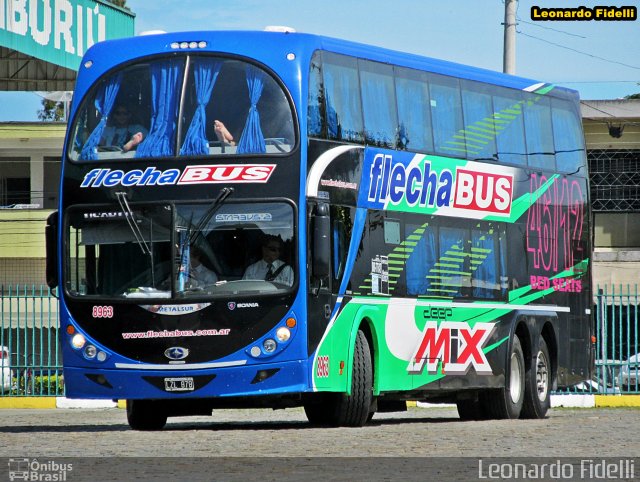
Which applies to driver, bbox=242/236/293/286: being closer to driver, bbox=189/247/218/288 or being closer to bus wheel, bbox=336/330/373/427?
driver, bbox=189/247/218/288

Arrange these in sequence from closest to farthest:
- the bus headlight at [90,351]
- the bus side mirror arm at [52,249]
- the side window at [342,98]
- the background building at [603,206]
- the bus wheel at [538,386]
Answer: the bus headlight at [90,351] < the side window at [342,98] < the bus side mirror arm at [52,249] < the bus wheel at [538,386] < the background building at [603,206]

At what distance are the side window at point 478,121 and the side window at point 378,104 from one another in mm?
1868

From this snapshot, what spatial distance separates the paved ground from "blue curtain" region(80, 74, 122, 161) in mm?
3018

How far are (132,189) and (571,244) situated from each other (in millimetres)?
8573

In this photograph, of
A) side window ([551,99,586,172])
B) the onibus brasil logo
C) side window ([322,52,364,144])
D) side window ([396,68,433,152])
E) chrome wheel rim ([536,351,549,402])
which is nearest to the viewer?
the onibus brasil logo

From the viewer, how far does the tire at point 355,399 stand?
16.3m

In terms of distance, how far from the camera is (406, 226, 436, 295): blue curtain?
58.5 feet

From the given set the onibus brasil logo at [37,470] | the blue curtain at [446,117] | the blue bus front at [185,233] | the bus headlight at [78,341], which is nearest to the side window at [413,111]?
the blue curtain at [446,117]

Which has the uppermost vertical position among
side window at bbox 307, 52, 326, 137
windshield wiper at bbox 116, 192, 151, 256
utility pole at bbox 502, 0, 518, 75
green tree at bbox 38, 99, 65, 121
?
green tree at bbox 38, 99, 65, 121

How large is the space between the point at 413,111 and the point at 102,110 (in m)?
3.92

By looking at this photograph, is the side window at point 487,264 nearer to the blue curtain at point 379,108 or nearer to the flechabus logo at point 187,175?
the blue curtain at point 379,108

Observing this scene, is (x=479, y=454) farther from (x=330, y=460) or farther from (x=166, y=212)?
(x=166, y=212)

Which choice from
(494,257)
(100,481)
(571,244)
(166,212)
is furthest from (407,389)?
(100,481)

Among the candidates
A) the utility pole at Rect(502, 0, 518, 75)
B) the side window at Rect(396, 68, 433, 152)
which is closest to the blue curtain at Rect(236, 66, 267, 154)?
the side window at Rect(396, 68, 433, 152)
